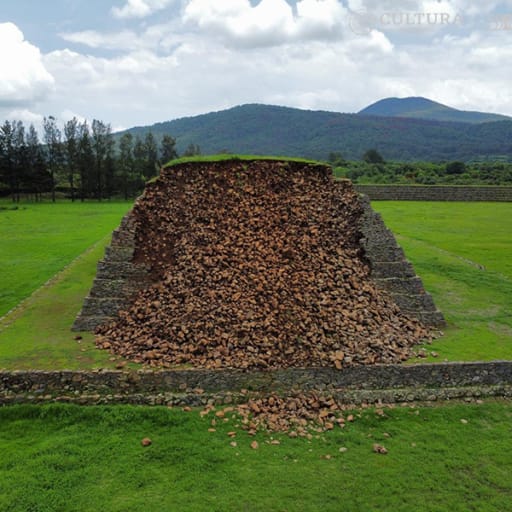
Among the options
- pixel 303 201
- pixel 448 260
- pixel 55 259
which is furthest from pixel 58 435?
pixel 448 260

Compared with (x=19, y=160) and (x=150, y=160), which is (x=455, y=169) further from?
(x=19, y=160)

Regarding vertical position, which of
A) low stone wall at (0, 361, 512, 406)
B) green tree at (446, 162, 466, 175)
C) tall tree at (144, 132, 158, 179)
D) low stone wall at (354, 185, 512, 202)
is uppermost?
tall tree at (144, 132, 158, 179)

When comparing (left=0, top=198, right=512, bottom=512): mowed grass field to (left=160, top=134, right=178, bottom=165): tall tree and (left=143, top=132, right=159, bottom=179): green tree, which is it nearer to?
(left=143, top=132, right=159, bottom=179): green tree

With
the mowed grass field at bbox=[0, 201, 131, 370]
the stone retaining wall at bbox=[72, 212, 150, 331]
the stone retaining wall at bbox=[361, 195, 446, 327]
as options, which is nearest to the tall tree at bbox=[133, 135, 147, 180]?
the mowed grass field at bbox=[0, 201, 131, 370]

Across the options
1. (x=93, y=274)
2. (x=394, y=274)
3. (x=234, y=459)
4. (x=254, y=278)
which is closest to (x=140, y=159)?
(x=93, y=274)

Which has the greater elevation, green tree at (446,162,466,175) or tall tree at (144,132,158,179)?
tall tree at (144,132,158,179)

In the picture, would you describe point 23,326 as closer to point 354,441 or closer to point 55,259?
point 354,441
